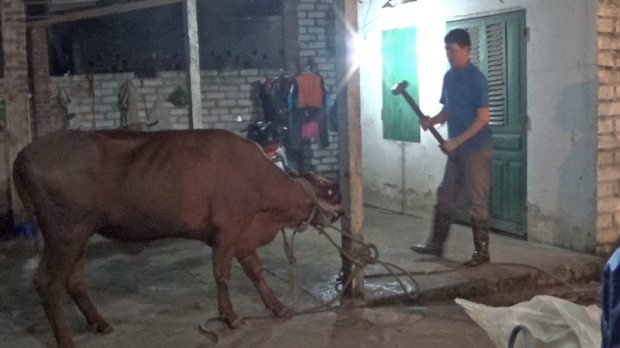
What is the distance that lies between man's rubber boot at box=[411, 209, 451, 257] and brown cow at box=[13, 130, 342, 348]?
1.77m

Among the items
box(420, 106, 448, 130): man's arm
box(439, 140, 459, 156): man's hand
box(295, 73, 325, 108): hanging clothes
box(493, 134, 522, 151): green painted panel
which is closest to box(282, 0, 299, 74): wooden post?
box(295, 73, 325, 108): hanging clothes

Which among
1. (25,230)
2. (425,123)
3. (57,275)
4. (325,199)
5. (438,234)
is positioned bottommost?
(25,230)

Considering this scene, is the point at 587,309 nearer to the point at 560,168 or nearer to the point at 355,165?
the point at 355,165

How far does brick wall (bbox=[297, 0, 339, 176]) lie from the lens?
36.9 ft

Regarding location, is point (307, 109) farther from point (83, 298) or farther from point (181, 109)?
point (83, 298)

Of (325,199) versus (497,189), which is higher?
(325,199)

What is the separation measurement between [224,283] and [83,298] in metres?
0.96

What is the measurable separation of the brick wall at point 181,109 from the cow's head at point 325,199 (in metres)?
5.23

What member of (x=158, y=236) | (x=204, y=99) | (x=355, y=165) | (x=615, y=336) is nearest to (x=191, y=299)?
(x=158, y=236)

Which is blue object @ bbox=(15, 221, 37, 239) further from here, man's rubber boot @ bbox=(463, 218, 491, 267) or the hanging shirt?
man's rubber boot @ bbox=(463, 218, 491, 267)

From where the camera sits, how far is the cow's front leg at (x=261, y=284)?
5.33m

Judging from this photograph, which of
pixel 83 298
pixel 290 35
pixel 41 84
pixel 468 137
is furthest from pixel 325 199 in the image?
pixel 290 35

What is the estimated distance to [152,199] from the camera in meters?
4.86

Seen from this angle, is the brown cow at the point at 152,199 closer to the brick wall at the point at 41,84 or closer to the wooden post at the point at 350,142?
the wooden post at the point at 350,142
